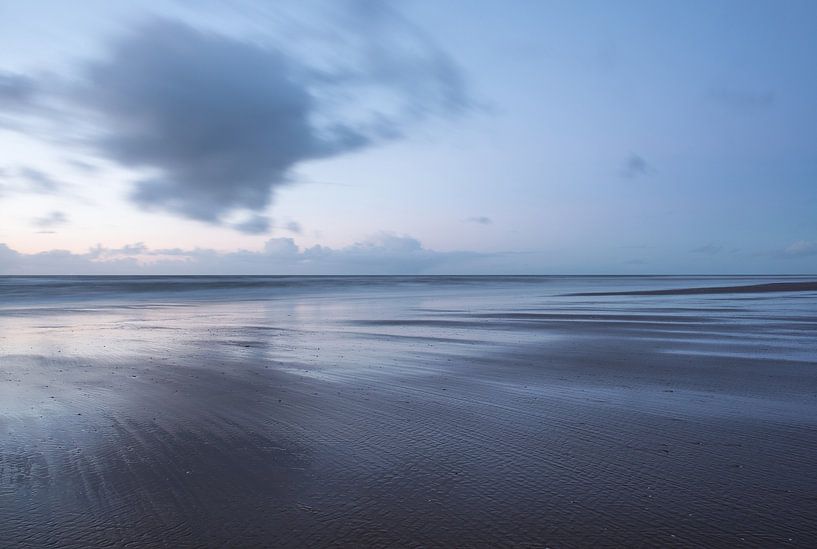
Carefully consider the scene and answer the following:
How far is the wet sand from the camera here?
12.9ft

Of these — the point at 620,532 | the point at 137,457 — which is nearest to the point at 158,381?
the point at 137,457

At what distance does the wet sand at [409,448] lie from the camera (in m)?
3.93

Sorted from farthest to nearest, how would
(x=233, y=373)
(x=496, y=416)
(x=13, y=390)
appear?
(x=233, y=373)
(x=13, y=390)
(x=496, y=416)

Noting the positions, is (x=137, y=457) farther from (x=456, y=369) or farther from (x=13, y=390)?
(x=456, y=369)

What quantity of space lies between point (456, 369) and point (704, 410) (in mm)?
4305

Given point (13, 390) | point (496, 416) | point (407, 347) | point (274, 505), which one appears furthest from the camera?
point (407, 347)

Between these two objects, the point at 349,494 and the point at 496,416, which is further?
the point at 496,416

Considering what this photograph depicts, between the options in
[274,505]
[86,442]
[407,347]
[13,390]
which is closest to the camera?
[274,505]

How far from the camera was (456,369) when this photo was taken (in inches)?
402

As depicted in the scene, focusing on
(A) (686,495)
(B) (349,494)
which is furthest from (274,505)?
(A) (686,495)

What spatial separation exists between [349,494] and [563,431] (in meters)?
2.81

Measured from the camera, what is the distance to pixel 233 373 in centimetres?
983

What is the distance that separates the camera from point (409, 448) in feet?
18.6

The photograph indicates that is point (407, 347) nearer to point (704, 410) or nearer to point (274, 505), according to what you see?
point (704, 410)
